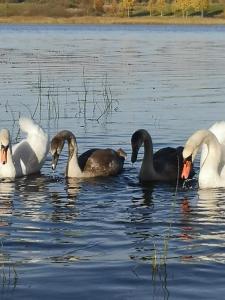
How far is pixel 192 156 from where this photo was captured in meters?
14.2

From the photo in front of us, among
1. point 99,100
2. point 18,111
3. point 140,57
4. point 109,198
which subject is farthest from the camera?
point 140,57

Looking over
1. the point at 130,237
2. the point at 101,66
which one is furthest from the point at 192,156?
the point at 101,66

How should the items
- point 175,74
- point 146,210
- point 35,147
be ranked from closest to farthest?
point 146,210 < point 35,147 < point 175,74

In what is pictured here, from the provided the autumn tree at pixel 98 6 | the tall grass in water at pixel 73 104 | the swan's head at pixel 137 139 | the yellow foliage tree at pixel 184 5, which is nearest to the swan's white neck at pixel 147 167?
the swan's head at pixel 137 139

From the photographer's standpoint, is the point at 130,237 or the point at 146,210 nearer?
the point at 130,237

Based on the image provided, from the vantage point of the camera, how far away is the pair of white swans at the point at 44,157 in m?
15.8

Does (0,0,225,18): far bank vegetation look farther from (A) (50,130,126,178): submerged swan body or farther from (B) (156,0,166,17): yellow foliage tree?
(A) (50,130,126,178): submerged swan body

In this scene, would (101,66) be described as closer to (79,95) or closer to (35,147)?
(79,95)

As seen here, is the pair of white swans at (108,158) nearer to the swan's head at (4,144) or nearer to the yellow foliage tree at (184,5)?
the swan's head at (4,144)

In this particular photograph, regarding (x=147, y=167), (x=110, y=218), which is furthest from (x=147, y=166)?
(x=110, y=218)

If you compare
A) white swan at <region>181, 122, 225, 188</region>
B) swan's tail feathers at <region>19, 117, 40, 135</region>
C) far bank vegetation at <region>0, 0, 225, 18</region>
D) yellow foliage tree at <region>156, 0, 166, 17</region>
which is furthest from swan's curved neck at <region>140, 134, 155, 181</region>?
yellow foliage tree at <region>156, 0, 166, 17</region>

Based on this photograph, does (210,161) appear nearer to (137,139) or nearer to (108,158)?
(137,139)

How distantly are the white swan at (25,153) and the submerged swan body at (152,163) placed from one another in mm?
1841

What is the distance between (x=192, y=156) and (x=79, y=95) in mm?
12208
